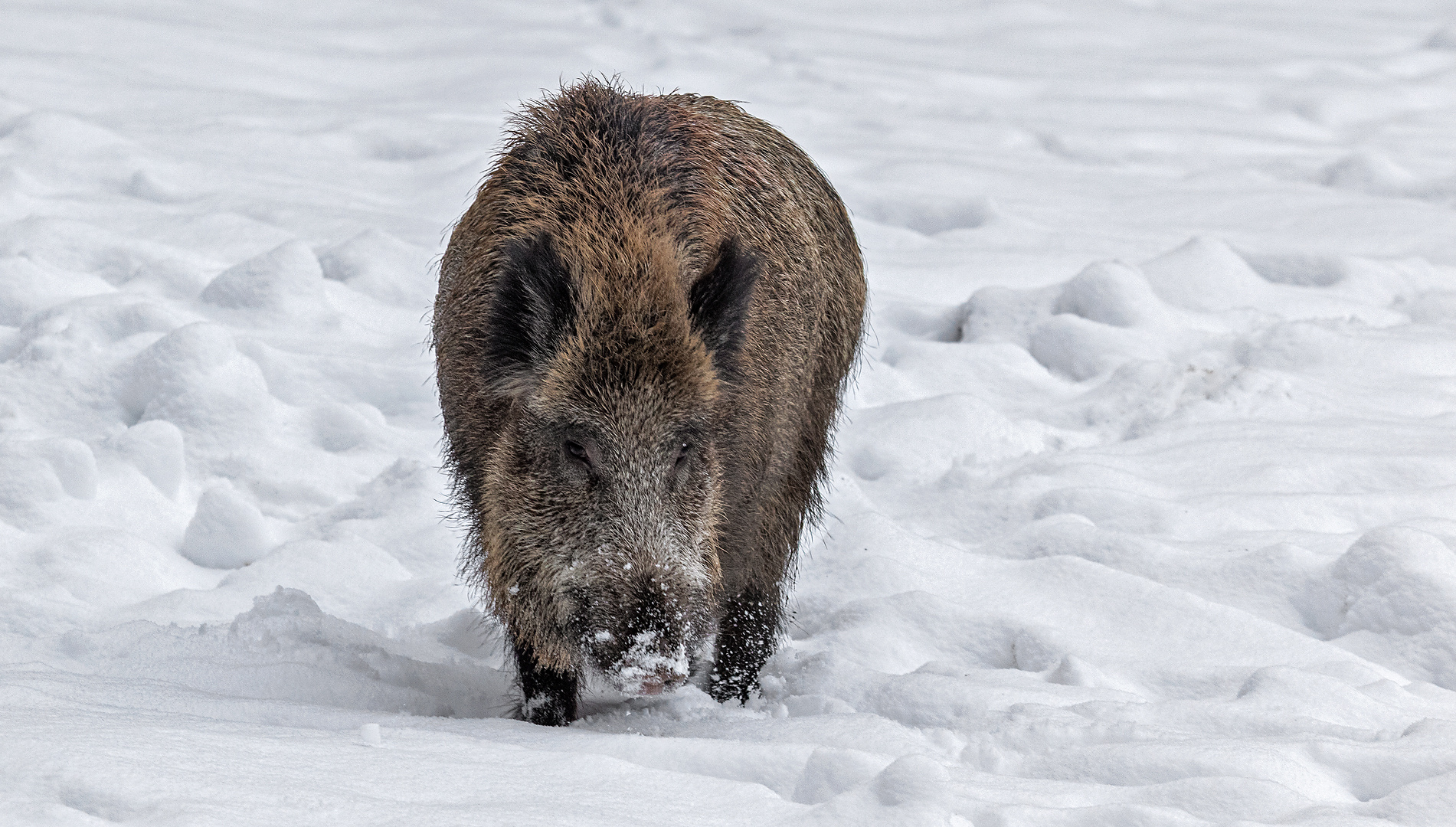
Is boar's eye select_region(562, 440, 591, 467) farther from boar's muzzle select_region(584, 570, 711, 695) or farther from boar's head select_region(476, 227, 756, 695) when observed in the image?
boar's muzzle select_region(584, 570, 711, 695)

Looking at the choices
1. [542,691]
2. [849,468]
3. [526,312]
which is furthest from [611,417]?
[849,468]

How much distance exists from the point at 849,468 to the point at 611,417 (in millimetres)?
2338

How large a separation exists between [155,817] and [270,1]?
1133cm

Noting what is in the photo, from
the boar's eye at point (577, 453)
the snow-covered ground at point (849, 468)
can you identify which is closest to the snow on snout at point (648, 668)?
the snow-covered ground at point (849, 468)

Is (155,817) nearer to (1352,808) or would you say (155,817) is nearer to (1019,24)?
(1352,808)

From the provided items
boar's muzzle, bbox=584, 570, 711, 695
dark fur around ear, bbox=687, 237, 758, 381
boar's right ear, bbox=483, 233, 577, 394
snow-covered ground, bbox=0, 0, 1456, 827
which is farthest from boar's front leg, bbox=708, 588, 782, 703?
boar's right ear, bbox=483, 233, 577, 394

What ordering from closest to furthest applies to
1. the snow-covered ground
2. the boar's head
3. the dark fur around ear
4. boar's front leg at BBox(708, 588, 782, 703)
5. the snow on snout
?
the snow-covered ground, the snow on snout, the boar's head, the dark fur around ear, boar's front leg at BBox(708, 588, 782, 703)

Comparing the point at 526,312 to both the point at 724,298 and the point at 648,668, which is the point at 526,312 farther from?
the point at 648,668

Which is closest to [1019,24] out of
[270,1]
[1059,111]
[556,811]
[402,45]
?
[1059,111]

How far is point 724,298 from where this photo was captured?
3.14m

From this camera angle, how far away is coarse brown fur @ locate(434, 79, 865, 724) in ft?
9.98

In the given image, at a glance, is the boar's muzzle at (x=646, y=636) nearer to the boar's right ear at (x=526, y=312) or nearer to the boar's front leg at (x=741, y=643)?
the boar's right ear at (x=526, y=312)

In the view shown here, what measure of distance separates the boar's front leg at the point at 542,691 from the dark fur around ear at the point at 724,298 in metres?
0.96

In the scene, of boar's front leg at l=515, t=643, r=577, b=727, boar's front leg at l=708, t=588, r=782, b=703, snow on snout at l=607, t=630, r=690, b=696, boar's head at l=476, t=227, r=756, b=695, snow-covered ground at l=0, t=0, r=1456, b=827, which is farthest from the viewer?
boar's front leg at l=708, t=588, r=782, b=703
